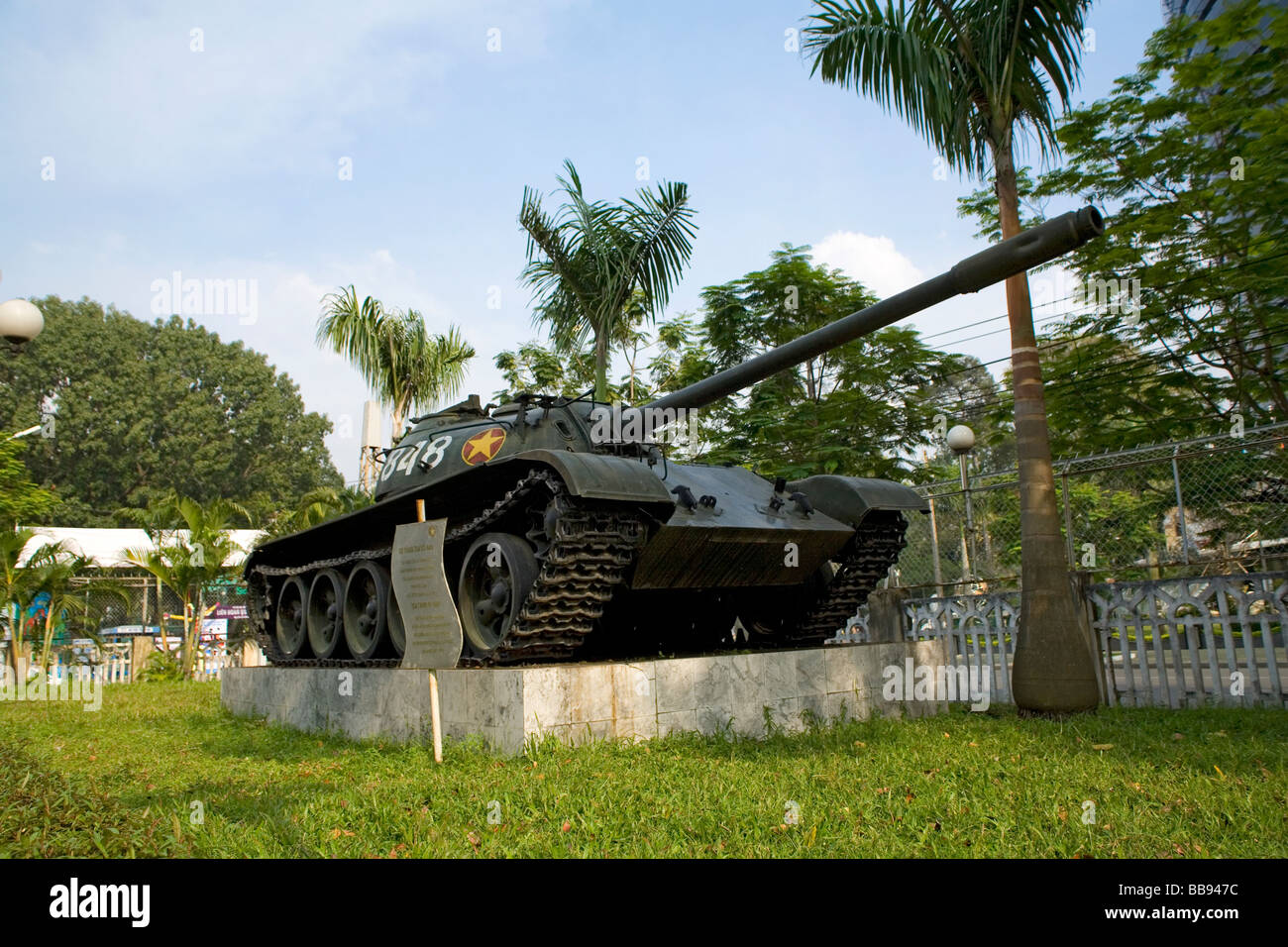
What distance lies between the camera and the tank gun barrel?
230 inches

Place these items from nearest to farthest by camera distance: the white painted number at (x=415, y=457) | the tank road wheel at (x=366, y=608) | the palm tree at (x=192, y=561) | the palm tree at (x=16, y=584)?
the tank road wheel at (x=366, y=608) → the white painted number at (x=415, y=457) → the palm tree at (x=16, y=584) → the palm tree at (x=192, y=561)

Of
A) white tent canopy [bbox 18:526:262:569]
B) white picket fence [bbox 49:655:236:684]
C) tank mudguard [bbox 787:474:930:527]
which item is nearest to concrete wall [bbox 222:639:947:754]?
tank mudguard [bbox 787:474:930:527]

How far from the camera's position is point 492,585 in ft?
26.2

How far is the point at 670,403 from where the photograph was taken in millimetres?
8656

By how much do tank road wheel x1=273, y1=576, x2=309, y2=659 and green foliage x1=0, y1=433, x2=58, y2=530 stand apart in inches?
201

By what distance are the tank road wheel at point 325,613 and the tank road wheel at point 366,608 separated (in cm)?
12

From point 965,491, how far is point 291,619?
8063 mm

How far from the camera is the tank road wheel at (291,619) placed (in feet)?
35.3

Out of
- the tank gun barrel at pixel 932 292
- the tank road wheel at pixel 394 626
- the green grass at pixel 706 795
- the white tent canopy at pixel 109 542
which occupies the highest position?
the white tent canopy at pixel 109 542

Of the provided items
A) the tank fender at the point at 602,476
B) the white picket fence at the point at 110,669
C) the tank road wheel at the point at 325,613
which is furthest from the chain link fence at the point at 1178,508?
the white picket fence at the point at 110,669

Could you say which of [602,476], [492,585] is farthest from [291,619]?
[602,476]

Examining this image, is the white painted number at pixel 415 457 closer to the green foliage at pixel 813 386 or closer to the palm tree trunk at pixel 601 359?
the palm tree trunk at pixel 601 359
